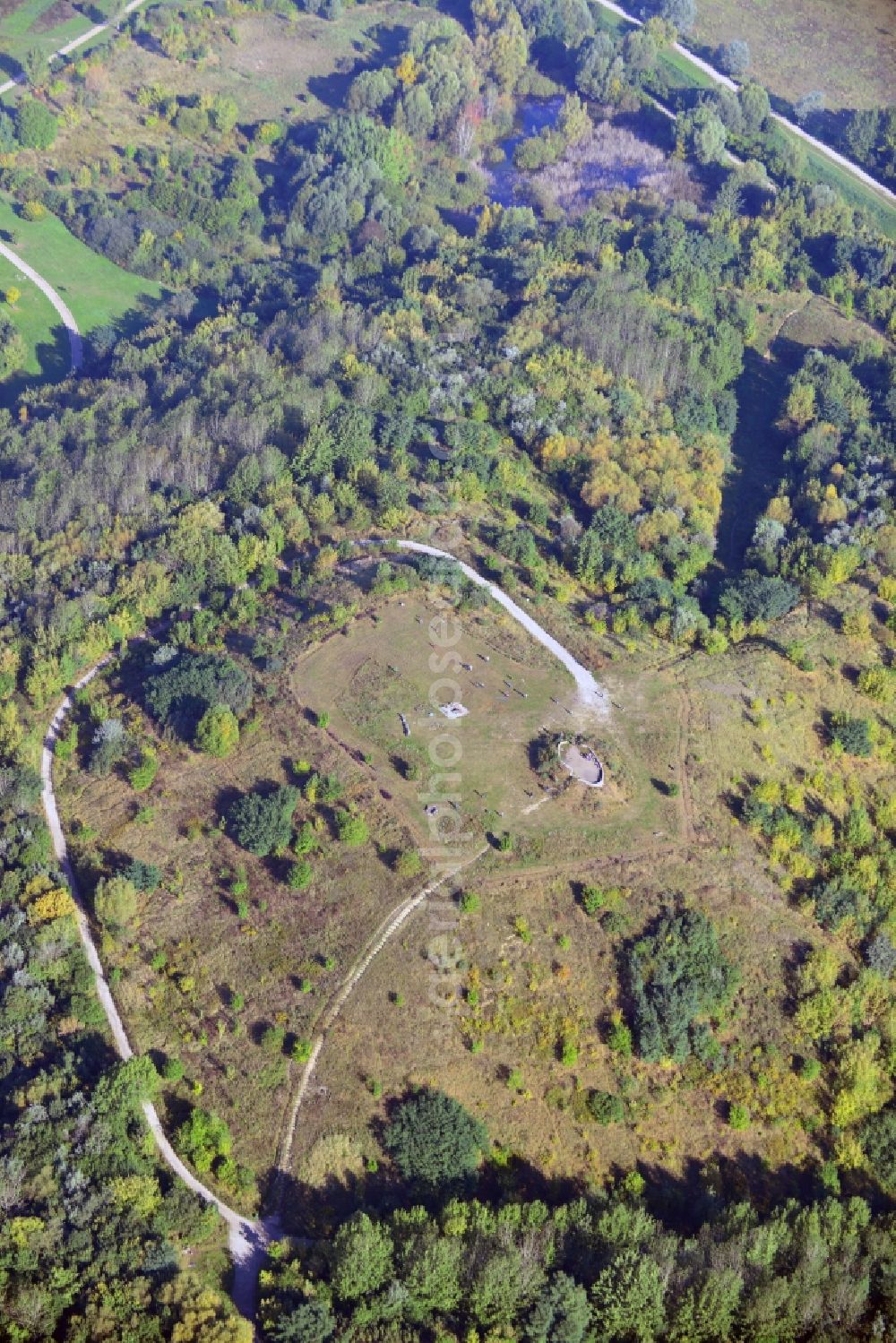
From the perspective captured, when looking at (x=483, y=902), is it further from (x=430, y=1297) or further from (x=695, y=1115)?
(x=430, y=1297)

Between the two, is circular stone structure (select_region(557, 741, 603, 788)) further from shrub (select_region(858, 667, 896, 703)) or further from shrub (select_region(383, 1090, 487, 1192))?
shrub (select_region(383, 1090, 487, 1192))

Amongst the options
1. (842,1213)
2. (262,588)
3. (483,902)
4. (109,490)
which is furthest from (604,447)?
(842,1213)

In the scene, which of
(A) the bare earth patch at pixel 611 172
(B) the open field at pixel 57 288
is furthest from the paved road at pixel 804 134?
(B) the open field at pixel 57 288

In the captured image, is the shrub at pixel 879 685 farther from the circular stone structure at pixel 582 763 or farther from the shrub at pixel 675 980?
the shrub at pixel 675 980

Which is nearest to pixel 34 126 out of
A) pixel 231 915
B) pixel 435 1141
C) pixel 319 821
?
pixel 319 821

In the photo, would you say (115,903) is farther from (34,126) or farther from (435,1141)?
(34,126)

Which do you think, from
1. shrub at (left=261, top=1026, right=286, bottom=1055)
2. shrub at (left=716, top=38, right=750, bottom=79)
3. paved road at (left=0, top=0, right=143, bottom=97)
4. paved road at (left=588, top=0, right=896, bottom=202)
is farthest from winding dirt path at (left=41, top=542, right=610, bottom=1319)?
shrub at (left=716, top=38, right=750, bottom=79)
